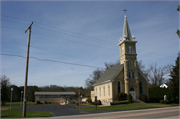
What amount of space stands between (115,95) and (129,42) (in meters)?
13.6

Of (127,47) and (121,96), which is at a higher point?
(127,47)

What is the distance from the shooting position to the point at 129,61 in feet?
139

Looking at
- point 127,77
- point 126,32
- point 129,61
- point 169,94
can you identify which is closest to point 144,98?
point 127,77

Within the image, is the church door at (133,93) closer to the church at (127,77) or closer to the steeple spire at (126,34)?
the church at (127,77)

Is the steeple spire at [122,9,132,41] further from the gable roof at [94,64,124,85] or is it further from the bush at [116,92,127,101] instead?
the bush at [116,92,127,101]

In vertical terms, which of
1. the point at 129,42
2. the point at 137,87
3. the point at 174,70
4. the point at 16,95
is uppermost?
the point at 129,42

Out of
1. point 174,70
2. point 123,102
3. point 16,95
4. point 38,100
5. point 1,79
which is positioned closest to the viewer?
point 123,102

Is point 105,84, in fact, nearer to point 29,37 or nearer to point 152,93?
point 152,93

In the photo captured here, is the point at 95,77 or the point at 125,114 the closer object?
the point at 125,114

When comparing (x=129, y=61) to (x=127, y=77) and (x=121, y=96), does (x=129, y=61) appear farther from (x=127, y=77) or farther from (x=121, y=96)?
(x=121, y=96)

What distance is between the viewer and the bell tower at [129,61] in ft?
135

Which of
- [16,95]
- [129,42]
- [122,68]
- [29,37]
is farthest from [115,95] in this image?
[16,95]

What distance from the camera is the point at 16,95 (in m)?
103

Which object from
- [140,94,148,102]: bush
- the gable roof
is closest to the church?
the gable roof
